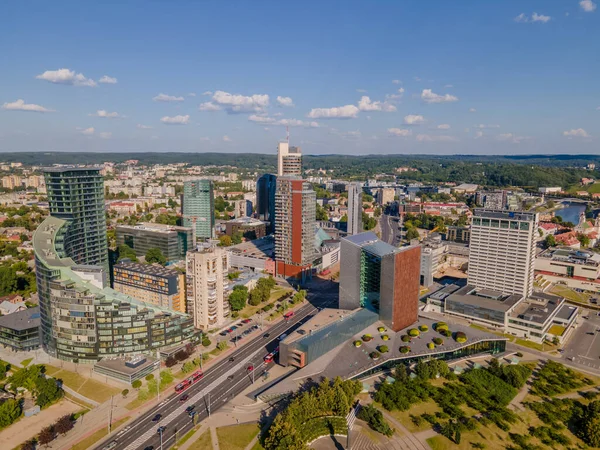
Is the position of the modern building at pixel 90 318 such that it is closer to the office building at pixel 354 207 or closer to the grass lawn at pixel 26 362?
the grass lawn at pixel 26 362

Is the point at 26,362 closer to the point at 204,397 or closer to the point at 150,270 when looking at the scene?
the point at 150,270

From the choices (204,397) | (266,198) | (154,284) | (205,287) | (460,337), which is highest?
(266,198)

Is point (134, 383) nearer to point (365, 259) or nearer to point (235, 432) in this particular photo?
point (235, 432)

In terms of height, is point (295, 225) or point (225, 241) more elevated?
point (295, 225)

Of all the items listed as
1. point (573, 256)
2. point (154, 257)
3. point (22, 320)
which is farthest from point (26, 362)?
point (573, 256)

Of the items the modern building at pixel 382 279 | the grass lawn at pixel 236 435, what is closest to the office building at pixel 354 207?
the modern building at pixel 382 279

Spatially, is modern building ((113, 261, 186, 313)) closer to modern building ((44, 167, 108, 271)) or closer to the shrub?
modern building ((44, 167, 108, 271))

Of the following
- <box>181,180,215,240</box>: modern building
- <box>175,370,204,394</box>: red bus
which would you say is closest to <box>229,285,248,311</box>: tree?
<box>175,370,204,394</box>: red bus
